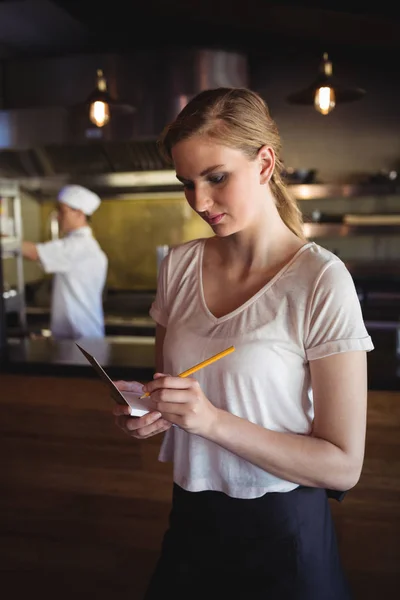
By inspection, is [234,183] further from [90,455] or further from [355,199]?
[355,199]

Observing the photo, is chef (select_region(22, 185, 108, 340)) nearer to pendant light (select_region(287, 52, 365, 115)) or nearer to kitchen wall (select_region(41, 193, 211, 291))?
kitchen wall (select_region(41, 193, 211, 291))

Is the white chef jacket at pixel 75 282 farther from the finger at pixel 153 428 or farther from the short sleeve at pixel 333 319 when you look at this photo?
the short sleeve at pixel 333 319

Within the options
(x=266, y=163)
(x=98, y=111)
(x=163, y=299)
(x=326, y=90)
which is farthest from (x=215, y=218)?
(x=98, y=111)

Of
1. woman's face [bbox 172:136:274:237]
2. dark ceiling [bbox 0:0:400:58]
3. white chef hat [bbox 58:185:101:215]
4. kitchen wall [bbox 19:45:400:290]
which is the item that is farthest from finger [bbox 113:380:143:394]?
kitchen wall [bbox 19:45:400:290]

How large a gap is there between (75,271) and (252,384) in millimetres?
3274

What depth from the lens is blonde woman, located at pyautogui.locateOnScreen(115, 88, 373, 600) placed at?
1.08 metres

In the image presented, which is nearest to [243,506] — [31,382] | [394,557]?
[394,557]

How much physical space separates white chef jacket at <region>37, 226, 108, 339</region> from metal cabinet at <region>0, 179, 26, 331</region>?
1136 millimetres

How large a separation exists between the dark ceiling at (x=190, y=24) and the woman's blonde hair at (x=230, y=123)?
3065 mm

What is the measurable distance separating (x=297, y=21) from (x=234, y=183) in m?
3.60

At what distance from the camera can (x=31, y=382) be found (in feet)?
8.14

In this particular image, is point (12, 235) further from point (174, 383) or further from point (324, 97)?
point (174, 383)

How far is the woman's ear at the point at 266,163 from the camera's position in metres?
1.20

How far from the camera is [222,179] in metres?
1.16
